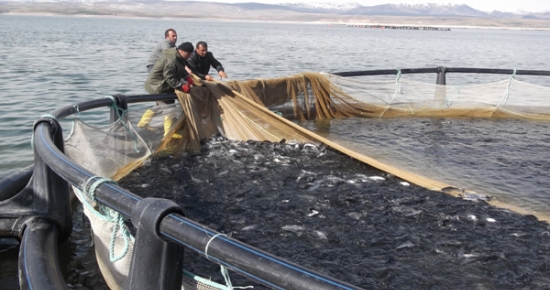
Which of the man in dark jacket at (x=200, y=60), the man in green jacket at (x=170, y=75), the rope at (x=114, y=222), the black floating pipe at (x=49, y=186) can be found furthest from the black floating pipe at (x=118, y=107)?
the rope at (x=114, y=222)

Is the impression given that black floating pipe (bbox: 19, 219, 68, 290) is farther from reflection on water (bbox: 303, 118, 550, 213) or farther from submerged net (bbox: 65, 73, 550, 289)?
reflection on water (bbox: 303, 118, 550, 213)

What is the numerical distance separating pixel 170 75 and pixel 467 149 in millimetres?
5710

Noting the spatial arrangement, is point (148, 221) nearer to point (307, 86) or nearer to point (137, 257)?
point (137, 257)

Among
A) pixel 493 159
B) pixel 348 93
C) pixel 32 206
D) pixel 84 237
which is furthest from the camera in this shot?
pixel 348 93

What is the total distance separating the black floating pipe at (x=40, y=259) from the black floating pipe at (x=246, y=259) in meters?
1.35

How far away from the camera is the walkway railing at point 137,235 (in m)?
2.15

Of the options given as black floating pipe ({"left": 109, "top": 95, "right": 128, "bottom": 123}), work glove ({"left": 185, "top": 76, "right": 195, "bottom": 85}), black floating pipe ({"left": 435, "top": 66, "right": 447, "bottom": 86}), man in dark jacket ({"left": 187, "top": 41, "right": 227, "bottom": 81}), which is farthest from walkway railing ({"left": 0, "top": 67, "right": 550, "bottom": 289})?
black floating pipe ({"left": 435, "top": 66, "right": 447, "bottom": 86})

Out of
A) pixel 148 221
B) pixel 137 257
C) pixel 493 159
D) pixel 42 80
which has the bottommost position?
pixel 42 80

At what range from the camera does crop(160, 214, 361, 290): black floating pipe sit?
2031 millimetres

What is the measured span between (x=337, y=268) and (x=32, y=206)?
2.87 m

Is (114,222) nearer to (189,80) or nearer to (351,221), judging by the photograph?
(351,221)

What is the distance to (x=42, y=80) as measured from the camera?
20156 mm

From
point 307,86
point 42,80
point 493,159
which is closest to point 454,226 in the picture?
point 493,159

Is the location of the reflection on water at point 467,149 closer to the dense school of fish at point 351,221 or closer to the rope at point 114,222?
the dense school of fish at point 351,221
